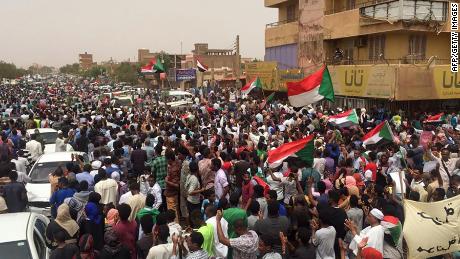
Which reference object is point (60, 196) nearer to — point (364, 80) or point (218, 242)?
point (218, 242)

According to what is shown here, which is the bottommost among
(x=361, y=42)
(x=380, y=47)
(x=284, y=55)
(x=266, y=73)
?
(x=266, y=73)

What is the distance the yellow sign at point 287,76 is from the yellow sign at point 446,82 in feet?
34.0

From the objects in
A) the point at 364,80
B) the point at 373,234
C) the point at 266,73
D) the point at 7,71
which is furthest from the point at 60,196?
the point at 7,71

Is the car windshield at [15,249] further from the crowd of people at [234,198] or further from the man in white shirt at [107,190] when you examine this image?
the man in white shirt at [107,190]

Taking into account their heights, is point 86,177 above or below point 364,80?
below

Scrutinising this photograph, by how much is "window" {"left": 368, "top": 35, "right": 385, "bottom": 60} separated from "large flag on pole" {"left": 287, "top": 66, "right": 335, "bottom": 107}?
13.3 meters

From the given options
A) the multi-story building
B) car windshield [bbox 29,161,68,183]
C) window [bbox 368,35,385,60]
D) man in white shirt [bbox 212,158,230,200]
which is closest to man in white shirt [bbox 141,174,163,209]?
man in white shirt [bbox 212,158,230,200]

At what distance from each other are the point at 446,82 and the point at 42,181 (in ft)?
59.9

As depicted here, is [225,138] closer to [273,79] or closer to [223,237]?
[223,237]

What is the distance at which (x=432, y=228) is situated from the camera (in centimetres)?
571

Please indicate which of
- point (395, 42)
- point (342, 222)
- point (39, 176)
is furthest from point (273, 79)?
point (342, 222)

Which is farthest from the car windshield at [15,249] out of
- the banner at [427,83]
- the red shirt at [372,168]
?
the banner at [427,83]

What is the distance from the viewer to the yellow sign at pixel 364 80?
21875 mm

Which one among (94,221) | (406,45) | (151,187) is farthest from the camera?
(406,45)
